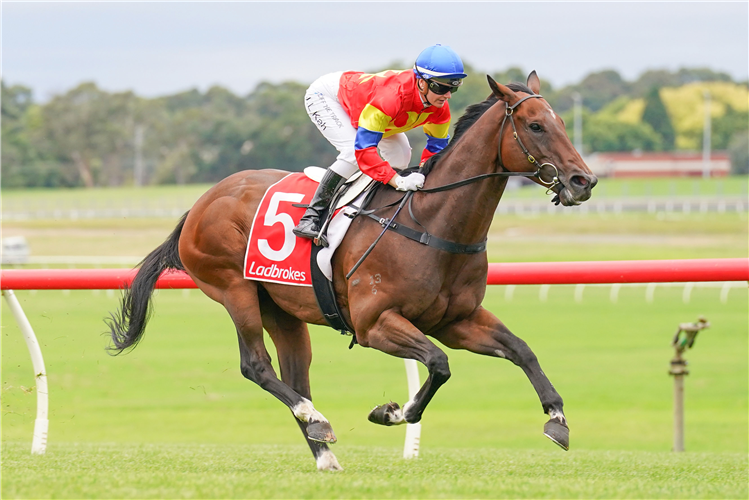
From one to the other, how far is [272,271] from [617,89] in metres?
94.5

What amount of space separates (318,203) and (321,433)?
1143 millimetres

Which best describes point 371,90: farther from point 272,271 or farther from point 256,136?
point 256,136

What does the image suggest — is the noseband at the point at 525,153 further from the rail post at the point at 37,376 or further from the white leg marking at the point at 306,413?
the rail post at the point at 37,376

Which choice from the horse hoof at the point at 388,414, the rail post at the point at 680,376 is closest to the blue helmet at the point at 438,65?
the horse hoof at the point at 388,414

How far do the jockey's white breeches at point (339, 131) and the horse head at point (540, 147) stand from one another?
714mm

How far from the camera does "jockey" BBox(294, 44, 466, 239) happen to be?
4.54 m

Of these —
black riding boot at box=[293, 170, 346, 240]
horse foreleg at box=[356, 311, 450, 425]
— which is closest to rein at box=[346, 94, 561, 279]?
black riding boot at box=[293, 170, 346, 240]

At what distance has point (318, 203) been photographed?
4867 mm

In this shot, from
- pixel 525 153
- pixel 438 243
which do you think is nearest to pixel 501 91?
pixel 525 153

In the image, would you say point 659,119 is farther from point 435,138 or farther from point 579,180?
point 579,180

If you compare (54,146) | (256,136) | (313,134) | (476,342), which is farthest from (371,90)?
(54,146)

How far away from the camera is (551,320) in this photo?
63.8 feet

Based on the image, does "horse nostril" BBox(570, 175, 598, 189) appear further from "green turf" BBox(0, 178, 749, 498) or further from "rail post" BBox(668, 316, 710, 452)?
"rail post" BBox(668, 316, 710, 452)

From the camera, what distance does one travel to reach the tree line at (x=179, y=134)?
48.6 meters
